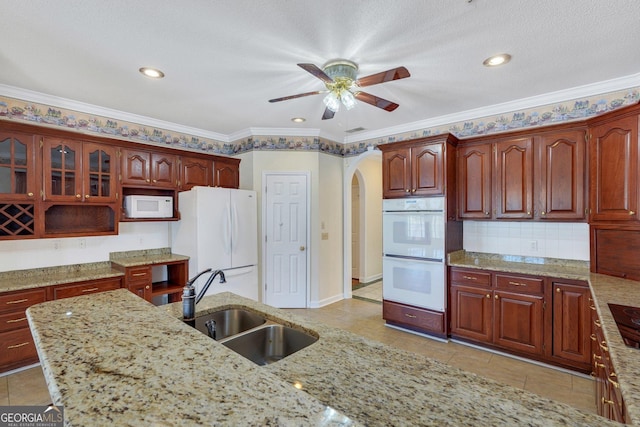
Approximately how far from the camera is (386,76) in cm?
214

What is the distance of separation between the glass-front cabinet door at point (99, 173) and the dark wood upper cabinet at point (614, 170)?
188 inches

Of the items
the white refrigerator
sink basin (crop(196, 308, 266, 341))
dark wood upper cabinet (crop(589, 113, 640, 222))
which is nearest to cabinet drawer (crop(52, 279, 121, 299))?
the white refrigerator

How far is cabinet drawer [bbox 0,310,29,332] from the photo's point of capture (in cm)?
260

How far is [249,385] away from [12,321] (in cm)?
312

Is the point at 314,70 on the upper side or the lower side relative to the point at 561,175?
upper

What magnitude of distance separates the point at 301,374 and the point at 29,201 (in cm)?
331

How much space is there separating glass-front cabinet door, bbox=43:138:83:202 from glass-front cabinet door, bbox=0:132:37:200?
10cm

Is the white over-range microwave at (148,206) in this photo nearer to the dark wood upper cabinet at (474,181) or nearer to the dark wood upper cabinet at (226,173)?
the dark wood upper cabinet at (226,173)

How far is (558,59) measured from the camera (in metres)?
2.43

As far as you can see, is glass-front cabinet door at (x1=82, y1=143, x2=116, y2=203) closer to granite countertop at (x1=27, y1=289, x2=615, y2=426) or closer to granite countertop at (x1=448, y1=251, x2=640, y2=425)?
granite countertop at (x1=27, y1=289, x2=615, y2=426)

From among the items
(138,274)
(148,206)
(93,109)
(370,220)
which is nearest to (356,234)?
(370,220)

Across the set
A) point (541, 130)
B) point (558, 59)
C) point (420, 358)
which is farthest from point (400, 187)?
point (420, 358)

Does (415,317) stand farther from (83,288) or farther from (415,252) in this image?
(83,288)

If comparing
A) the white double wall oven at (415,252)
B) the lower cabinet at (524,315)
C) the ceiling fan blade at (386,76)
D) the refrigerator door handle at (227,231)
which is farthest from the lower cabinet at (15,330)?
the lower cabinet at (524,315)
